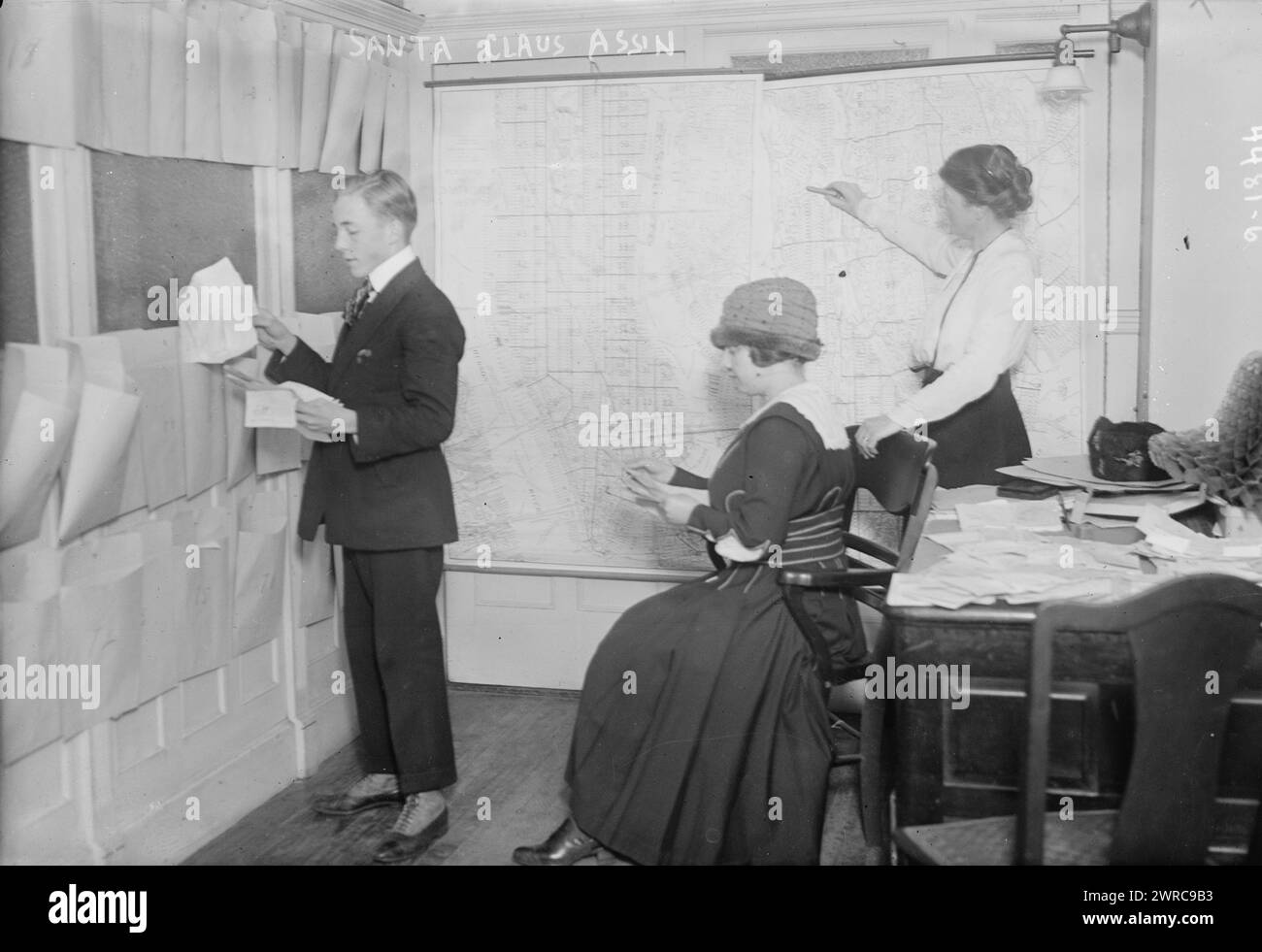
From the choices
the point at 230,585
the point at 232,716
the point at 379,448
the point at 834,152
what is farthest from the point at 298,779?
the point at 834,152

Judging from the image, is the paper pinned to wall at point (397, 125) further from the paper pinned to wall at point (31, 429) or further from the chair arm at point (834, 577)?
the chair arm at point (834, 577)

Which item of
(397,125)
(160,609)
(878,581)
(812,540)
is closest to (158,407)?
(160,609)

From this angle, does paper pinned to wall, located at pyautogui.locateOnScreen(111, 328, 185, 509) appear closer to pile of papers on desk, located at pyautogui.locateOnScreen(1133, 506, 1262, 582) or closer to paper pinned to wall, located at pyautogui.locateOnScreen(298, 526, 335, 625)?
paper pinned to wall, located at pyautogui.locateOnScreen(298, 526, 335, 625)

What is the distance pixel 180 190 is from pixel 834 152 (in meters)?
1.73

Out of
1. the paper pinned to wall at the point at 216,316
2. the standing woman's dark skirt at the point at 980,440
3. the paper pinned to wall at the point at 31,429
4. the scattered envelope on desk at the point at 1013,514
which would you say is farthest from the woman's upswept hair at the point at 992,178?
the paper pinned to wall at the point at 31,429

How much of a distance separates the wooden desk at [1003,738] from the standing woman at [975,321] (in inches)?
46.2

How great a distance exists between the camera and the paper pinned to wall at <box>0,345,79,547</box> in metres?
2.19

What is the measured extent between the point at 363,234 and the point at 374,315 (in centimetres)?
19

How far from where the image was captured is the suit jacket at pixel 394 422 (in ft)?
8.93
